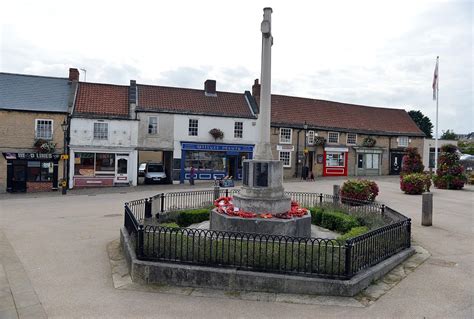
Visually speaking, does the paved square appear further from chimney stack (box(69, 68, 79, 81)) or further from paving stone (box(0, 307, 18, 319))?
chimney stack (box(69, 68, 79, 81))

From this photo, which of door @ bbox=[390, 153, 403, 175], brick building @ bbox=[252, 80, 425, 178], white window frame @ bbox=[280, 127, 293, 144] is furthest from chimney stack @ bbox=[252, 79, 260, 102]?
door @ bbox=[390, 153, 403, 175]

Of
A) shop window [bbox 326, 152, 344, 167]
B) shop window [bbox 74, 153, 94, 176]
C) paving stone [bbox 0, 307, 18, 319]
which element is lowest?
paving stone [bbox 0, 307, 18, 319]

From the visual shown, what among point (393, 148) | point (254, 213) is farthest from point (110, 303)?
point (393, 148)

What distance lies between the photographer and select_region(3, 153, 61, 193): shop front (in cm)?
2447

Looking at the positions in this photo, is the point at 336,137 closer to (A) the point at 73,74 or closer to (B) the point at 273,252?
(A) the point at 73,74

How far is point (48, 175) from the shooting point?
25.3 metres

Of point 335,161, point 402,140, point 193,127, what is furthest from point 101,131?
point 402,140

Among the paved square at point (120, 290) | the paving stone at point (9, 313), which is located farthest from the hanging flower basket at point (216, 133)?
the paving stone at point (9, 313)

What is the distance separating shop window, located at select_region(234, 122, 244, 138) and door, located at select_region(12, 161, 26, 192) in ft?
53.3

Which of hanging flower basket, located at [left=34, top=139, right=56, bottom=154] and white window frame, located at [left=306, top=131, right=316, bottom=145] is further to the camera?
white window frame, located at [left=306, top=131, right=316, bottom=145]

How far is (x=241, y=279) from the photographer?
261 inches

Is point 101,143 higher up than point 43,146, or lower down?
higher up

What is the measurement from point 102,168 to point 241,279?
22.7 meters

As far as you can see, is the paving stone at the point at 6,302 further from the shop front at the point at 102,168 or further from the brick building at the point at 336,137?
the brick building at the point at 336,137
